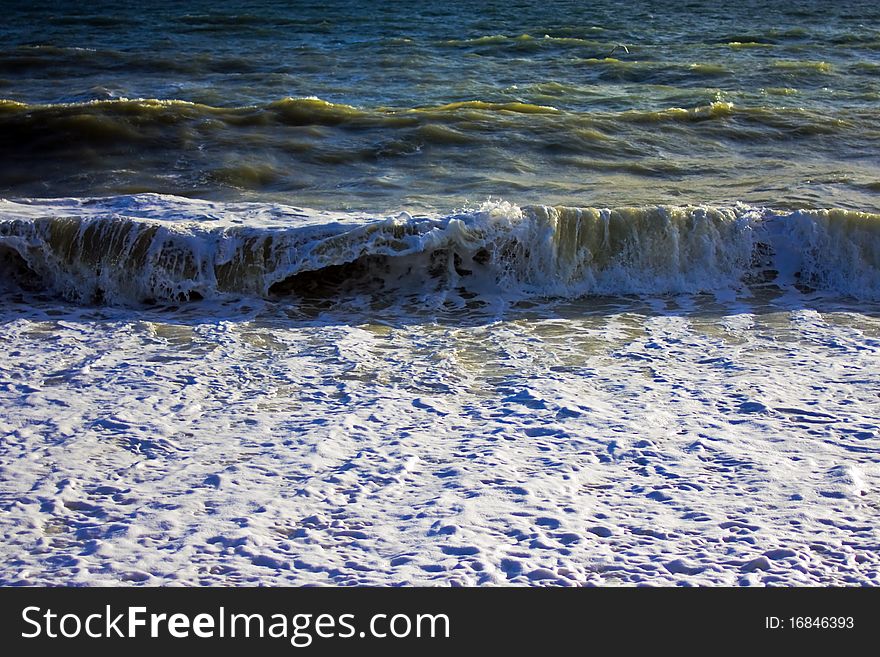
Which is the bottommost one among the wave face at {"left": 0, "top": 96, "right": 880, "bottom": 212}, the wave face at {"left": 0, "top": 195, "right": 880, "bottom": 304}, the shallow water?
the shallow water

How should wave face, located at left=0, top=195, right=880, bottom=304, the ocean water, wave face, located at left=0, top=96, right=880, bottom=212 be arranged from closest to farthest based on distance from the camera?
the ocean water
wave face, located at left=0, top=195, right=880, bottom=304
wave face, located at left=0, top=96, right=880, bottom=212

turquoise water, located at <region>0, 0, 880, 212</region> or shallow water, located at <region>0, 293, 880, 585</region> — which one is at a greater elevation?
turquoise water, located at <region>0, 0, 880, 212</region>

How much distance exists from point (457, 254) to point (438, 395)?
270 cm

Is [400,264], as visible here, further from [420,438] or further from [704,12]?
[704,12]

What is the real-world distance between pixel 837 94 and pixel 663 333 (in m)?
9.97

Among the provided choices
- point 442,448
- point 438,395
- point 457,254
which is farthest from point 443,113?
point 442,448

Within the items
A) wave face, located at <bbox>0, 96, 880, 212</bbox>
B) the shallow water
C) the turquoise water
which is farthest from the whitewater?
the turquoise water

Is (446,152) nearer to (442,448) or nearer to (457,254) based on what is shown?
(457,254)

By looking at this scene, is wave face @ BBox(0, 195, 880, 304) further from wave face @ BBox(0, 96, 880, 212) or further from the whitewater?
wave face @ BBox(0, 96, 880, 212)

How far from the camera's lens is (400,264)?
26.7 feet

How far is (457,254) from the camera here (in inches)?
322

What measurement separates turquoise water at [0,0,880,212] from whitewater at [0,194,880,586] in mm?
1345

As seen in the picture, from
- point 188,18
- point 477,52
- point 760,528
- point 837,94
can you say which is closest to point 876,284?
point 760,528

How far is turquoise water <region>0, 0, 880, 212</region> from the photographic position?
1038 cm
